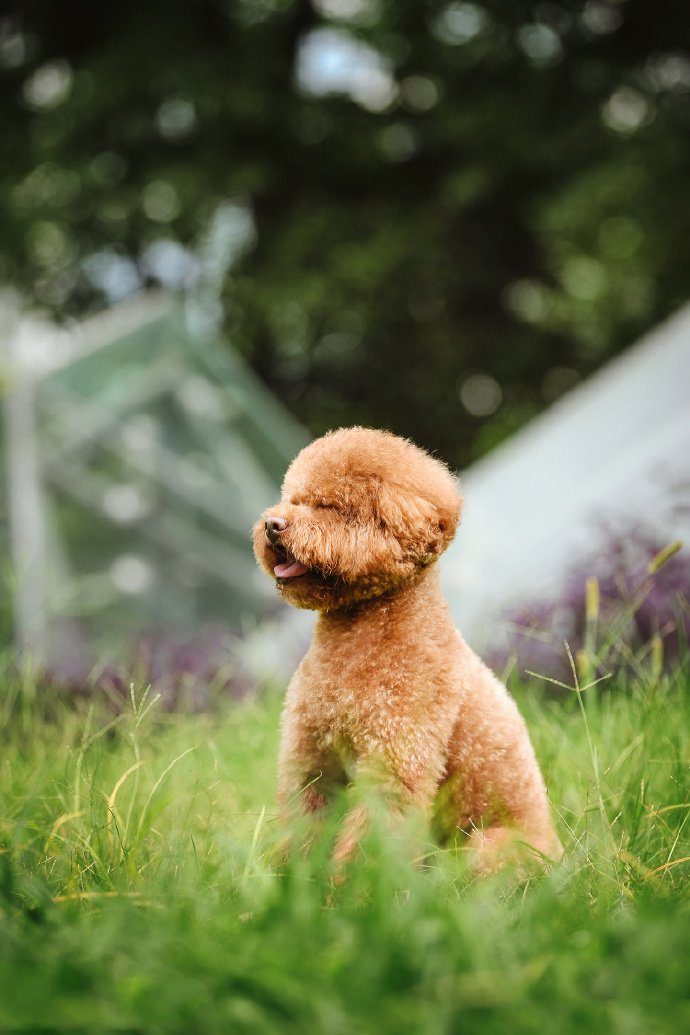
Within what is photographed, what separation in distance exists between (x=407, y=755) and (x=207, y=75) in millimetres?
9126

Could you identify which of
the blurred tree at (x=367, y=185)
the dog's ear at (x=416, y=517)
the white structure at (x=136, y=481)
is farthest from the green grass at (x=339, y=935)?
the blurred tree at (x=367, y=185)

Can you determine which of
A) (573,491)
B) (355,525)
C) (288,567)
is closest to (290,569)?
(288,567)

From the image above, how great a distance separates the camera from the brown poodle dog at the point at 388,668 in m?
1.34

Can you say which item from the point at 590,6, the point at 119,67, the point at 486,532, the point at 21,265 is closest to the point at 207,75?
the point at 119,67

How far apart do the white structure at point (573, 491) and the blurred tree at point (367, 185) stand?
3.44 metres

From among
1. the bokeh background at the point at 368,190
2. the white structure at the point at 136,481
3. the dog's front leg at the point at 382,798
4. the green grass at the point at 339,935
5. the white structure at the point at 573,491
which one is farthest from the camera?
the bokeh background at the point at 368,190

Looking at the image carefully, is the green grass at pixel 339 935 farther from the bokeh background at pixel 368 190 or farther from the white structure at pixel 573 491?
the bokeh background at pixel 368 190

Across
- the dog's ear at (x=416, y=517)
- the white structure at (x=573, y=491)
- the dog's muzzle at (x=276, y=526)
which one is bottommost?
the white structure at (x=573, y=491)

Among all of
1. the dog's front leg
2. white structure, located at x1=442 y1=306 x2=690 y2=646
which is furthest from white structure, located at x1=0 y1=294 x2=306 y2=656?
the dog's front leg

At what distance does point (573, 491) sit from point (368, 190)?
23.1 feet

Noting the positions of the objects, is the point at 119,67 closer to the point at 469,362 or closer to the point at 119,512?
the point at 469,362

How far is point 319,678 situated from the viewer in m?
1.42

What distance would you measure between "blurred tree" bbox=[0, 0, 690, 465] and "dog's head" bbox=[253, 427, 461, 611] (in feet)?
23.4

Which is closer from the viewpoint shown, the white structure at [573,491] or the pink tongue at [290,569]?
the pink tongue at [290,569]
